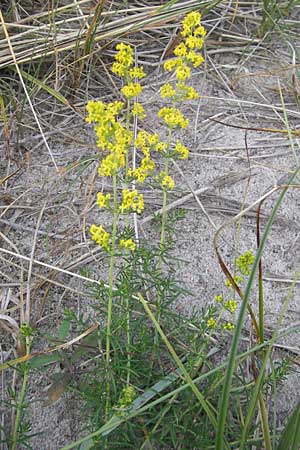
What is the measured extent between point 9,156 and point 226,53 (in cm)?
90

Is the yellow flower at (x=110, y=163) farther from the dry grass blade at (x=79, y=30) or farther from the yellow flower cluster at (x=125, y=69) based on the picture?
the dry grass blade at (x=79, y=30)

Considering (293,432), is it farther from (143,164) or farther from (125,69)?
(125,69)

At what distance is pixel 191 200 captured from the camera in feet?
5.64

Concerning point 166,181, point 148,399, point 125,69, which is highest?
point 125,69

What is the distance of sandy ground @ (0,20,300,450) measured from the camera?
1.48 m

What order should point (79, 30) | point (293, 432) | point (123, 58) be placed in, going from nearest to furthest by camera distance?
point (293, 432), point (123, 58), point (79, 30)

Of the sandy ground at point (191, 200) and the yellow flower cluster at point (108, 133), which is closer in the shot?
the yellow flower cluster at point (108, 133)

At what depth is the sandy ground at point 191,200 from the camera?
148 centimetres

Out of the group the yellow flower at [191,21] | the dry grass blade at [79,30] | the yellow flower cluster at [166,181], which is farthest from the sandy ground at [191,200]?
the yellow flower at [191,21]

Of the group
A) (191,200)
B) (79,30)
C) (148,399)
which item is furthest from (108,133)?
(79,30)

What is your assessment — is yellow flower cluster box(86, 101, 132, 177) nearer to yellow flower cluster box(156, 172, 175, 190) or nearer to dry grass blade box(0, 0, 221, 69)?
yellow flower cluster box(156, 172, 175, 190)

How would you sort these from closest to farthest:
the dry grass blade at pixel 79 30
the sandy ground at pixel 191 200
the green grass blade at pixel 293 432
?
the green grass blade at pixel 293 432 → the sandy ground at pixel 191 200 → the dry grass blade at pixel 79 30

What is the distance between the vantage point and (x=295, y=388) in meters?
1.37

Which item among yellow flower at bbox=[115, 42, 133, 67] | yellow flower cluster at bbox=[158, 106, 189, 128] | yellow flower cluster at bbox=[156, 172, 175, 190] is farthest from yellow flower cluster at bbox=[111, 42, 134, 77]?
yellow flower cluster at bbox=[156, 172, 175, 190]
